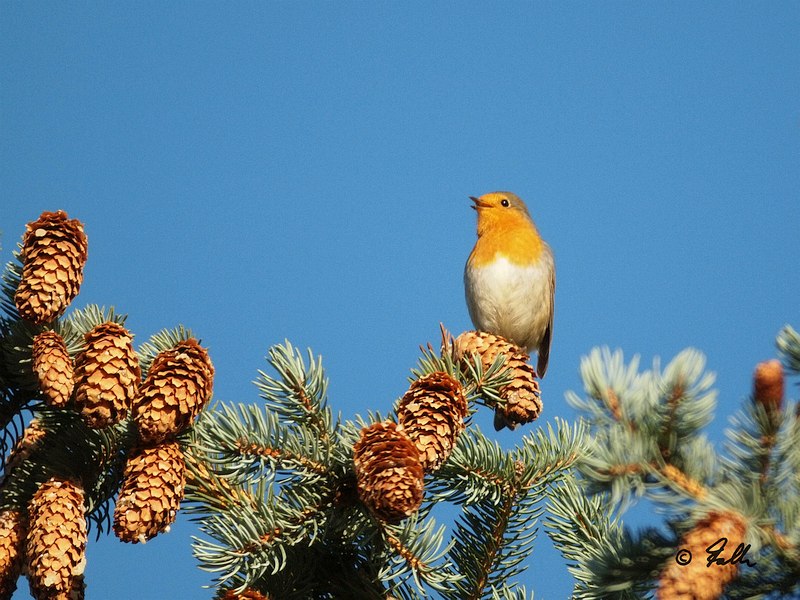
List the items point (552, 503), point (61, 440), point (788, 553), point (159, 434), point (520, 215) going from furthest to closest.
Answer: point (520, 215), point (552, 503), point (61, 440), point (159, 434), point (788, 553)

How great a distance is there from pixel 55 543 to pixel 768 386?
1581 millimetres

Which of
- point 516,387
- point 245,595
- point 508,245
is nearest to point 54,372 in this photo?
point 245,595

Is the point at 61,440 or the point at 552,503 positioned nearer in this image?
the point at 61,440

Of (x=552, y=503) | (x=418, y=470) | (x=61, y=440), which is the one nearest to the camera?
(x=418, y=470)

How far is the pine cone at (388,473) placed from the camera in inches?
70.9

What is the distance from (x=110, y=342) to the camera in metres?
2.09

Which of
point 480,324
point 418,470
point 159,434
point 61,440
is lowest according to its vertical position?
point 418,470

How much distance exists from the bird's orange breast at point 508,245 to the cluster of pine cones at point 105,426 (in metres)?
4.11

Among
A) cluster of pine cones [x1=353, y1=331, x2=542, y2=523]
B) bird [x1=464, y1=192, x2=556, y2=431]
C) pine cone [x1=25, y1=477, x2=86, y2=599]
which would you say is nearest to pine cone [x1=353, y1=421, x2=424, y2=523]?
cluster of pine cones [x1=353, y1=331, x2=542, y2=523]

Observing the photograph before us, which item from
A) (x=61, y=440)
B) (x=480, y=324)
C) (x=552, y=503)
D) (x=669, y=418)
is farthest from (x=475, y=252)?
(x=669, y=418)

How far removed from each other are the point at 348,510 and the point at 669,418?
102 cm

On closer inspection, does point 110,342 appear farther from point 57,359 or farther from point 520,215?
point 520,215

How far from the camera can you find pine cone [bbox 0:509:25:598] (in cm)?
210

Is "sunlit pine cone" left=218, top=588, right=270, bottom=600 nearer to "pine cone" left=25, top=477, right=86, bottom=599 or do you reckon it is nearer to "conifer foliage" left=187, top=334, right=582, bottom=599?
"conifer foliage" left=187, top=334, right=582, bottom=599
